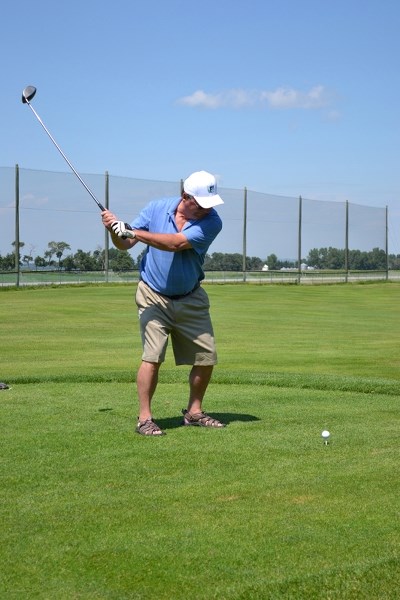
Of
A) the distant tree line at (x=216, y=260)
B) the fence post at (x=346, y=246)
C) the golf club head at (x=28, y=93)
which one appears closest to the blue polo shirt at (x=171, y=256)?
the golf club head at (x=28, y=93)

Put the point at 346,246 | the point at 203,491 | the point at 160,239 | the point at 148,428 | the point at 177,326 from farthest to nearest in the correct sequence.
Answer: the point at 346,246 < the point at 177,326 < the point at 160,239 < the point at 148,428 < the point at 203,491

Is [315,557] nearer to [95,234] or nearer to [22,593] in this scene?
[22,593]

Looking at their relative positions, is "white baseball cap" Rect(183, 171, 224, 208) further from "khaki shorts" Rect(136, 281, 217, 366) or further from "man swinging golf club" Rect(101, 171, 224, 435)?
"khaki shorts" Rect(136, 281, 217, 366)

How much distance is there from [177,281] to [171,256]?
0.21 meters

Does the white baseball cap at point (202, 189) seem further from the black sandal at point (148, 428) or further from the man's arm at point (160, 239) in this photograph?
the black sandal at point (148, 428)

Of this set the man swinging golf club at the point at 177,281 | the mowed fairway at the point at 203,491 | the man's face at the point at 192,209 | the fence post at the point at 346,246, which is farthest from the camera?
the fence post at the point at 346,246

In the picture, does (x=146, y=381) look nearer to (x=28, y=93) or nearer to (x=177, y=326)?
(x=177, y=326)

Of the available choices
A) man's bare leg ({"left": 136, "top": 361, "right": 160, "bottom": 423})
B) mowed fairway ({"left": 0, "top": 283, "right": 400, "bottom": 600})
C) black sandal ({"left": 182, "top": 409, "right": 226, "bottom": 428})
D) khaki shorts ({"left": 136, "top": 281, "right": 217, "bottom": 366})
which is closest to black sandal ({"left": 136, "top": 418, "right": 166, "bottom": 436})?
mowed fairway ({"left": 0, "top": 283, "right": 400, "bottom": 600})

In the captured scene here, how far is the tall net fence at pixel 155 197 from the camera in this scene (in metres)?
35.9

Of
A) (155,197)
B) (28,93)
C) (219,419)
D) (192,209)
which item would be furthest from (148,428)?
(155,197)

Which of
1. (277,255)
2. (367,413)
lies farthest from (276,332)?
(277,255)

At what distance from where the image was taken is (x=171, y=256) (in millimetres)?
7625

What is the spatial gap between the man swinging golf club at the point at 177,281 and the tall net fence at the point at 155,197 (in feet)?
90.8

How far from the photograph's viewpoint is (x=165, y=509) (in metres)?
5.08
